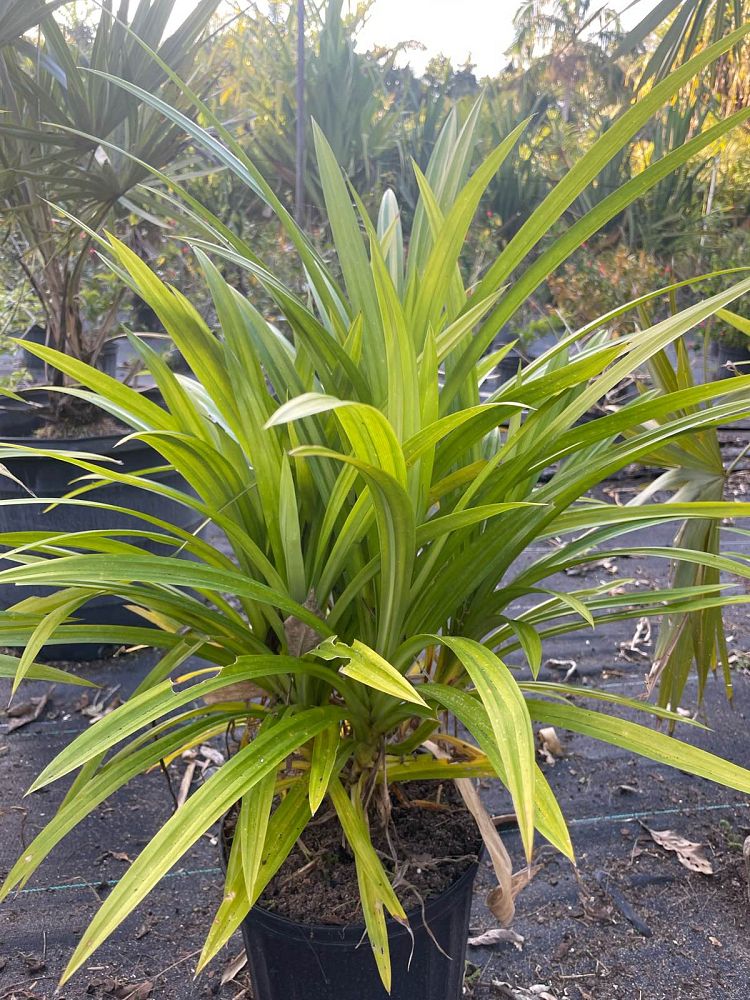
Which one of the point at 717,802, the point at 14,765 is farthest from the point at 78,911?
the point at 717,802

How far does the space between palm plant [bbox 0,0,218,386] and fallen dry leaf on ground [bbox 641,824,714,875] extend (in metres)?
1.60

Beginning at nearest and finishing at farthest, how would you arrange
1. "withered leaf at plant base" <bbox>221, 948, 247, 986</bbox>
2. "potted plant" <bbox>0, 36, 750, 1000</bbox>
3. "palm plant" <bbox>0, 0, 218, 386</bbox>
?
"potted plant" <bbox>0, 36, 750, 1000</bbox>, "withered leaf at plant base" <bbox>221, 948, 247, 986</bbox>, "palm plant" <bbox>0, 0, 218, 386</bbox>

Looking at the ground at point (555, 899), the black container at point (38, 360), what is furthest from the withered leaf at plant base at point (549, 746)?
the black container at point (38, 360)

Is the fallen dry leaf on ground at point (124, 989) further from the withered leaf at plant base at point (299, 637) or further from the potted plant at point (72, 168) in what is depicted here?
the potted plant at point (72, 168)

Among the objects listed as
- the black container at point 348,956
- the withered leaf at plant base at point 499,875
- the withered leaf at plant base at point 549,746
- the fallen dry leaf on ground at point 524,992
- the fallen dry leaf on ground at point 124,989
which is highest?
the withered leaf at plant base at point 499,875

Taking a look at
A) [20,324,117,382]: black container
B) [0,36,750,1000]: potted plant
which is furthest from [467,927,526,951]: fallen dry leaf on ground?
[20,324,117,382]: black container

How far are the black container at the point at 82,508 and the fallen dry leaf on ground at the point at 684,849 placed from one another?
1.14m

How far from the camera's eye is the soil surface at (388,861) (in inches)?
31.0

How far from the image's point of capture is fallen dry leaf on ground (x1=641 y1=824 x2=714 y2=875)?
1.24m

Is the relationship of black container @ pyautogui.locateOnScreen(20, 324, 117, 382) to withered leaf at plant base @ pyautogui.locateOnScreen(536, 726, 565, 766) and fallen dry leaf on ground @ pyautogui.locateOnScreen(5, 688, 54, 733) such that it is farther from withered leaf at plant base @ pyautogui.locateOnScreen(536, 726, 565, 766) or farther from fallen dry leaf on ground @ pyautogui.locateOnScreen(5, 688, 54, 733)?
withered leaf at plant base @ pyautogui.locateOnScreen(536, 726, 565, 766)

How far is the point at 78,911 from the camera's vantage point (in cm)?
116

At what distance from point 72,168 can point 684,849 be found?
1809mm

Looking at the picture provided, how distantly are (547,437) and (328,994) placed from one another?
623 mm

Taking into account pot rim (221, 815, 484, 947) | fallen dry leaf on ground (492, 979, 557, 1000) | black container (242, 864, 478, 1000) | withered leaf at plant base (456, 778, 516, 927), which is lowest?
fallen dry leaf on ground (492, 979, 557, 1000)
